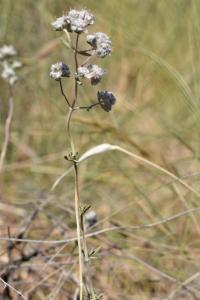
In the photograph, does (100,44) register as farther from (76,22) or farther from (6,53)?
(6,53)

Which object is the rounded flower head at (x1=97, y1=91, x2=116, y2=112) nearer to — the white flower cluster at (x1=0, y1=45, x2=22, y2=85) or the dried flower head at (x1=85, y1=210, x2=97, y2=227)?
the dried flower head at (x1=85, y1=210, x2=97, y2=227)

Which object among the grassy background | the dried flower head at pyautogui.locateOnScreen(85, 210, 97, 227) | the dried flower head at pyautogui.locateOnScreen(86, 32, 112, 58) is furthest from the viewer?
the grassy background

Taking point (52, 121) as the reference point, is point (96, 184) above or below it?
below

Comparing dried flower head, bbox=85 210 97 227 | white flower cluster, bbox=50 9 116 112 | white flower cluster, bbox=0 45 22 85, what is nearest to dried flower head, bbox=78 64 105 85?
white flower cluster, bbox=50 9 116 112

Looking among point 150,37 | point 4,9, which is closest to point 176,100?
point 150,37

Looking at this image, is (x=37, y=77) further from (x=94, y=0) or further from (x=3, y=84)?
(x=94, y=0)
